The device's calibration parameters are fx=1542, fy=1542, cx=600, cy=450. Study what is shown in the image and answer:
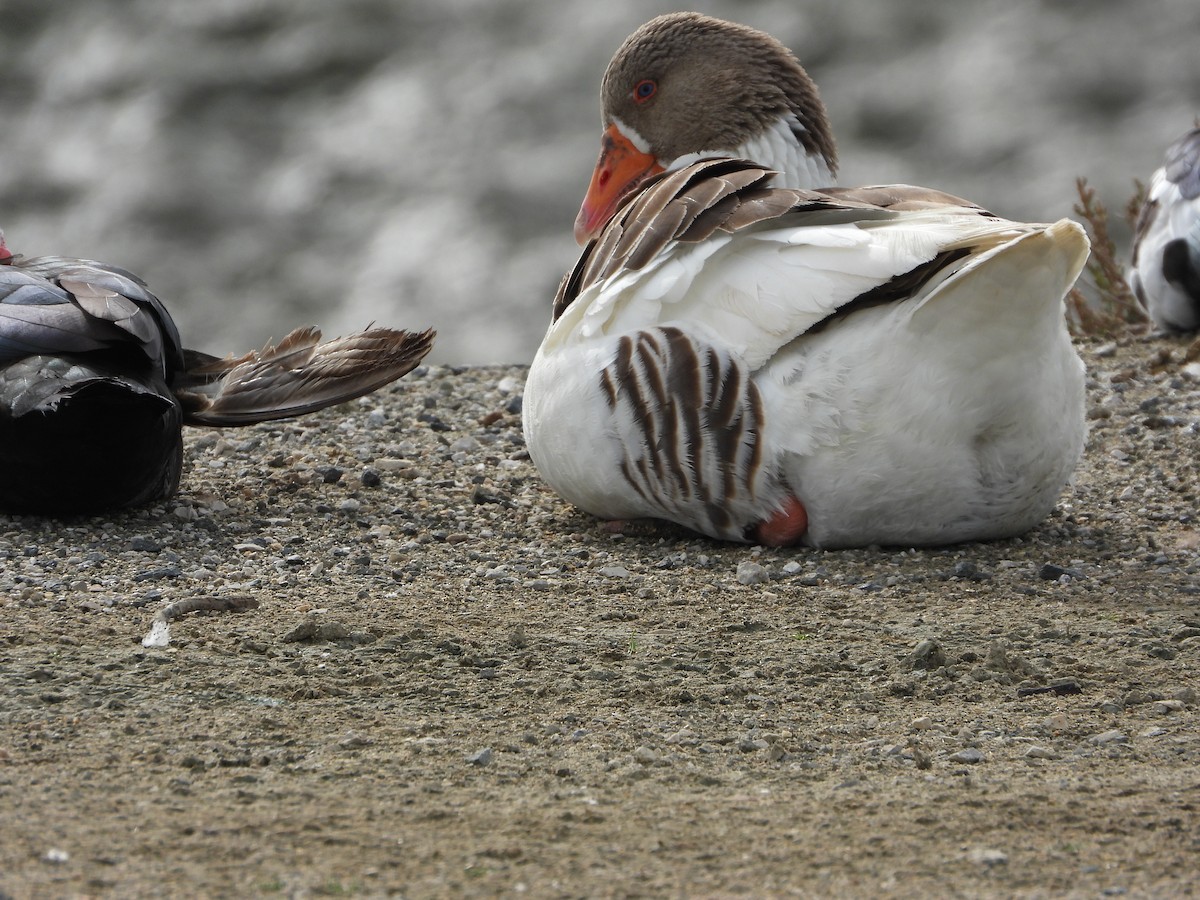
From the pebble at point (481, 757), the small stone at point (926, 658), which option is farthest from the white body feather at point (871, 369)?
the pebble at point (481, 757)

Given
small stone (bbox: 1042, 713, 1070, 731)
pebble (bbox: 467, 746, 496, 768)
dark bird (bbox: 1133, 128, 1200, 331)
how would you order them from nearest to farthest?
1. pebble (bbox: 467, 746, 496, 768)
2. small stone (bbox: 1042, 713, 1070, 731)
3. dark bird (bbox: 1133, 128, 1200, 331)

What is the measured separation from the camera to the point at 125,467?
→ 221 inches

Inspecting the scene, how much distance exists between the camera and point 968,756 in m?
3.61

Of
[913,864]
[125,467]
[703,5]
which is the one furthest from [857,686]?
[703,5]

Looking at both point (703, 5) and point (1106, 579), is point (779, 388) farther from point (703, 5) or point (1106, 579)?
point (703, 5)

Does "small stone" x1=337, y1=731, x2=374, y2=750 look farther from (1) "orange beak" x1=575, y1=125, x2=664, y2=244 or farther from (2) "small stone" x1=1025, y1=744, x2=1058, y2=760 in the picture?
(1) "orange beak" x1=575, y1=125, x2=664, y2=244

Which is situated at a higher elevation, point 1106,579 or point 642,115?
point 642,115

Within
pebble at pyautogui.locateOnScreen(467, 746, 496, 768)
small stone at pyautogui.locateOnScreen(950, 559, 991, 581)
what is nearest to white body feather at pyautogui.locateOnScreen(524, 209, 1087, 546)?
small stone at pyautogui.locateOnScreen(950, 559, 991, 581)

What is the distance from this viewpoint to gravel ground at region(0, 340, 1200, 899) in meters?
2.91

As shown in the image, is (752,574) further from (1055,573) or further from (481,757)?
(481,757)

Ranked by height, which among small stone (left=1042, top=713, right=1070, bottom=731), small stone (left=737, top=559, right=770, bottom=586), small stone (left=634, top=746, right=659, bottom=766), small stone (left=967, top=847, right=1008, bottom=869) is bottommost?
small stone (left=737, top=559, right=770, bottom=586)

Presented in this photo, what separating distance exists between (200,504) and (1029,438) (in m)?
3.20

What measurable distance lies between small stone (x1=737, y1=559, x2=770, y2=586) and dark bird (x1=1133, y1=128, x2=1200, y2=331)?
390 cm

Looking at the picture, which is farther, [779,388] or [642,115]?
[642,115]
